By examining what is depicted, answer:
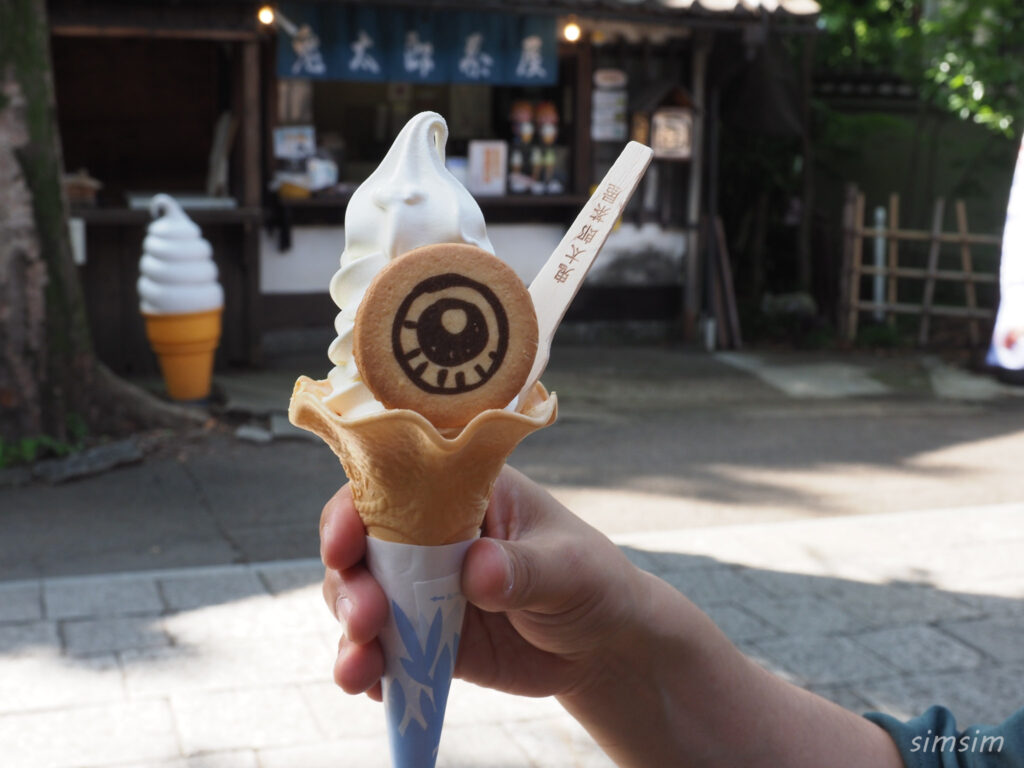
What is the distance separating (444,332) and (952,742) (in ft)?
4.12

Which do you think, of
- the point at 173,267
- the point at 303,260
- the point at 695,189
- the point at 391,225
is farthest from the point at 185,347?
the point at 391,225

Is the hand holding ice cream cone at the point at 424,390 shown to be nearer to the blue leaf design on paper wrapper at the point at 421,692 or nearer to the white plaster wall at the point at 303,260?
the blue leaf design on paper wrapper at the point at 421,692

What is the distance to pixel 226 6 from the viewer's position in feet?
31.8

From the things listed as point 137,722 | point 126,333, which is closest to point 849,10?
point 126,333

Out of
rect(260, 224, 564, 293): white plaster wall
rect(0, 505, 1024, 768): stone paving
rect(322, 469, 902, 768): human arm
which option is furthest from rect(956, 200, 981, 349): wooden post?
rect(322, 469, 902, 768): human arm

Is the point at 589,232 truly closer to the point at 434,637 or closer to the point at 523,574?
the point at 523,574

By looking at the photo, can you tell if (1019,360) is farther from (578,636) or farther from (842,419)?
(842,419)

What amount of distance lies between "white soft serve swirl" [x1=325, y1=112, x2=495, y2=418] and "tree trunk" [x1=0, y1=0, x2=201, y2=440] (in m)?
5.71

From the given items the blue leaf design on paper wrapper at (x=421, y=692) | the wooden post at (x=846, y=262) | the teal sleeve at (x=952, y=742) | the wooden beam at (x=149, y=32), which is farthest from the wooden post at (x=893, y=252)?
the blue leaf design on paper wrapper at (x=421, y=692)

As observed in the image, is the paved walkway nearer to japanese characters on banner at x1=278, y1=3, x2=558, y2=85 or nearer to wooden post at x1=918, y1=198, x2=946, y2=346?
wooden post at x1=918, y1=198, x2=946, y2=346

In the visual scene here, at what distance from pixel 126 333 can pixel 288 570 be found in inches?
212

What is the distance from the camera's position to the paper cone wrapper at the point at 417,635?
1.81 metres

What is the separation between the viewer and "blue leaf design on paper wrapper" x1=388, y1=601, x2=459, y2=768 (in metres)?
1.82

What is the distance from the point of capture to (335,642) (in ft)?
15.0
